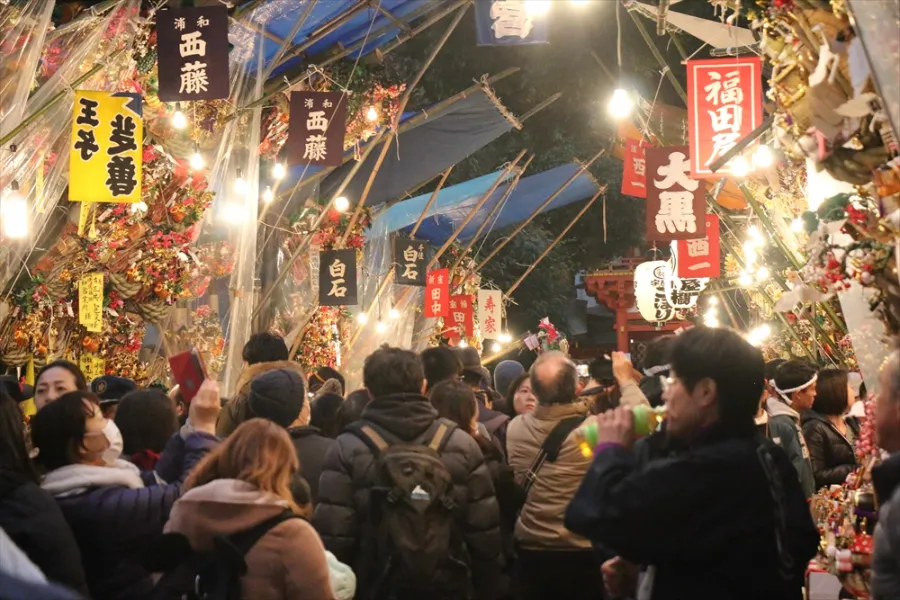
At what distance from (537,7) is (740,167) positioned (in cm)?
319

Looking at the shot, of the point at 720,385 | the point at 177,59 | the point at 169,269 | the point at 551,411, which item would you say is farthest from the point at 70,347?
the point at 720,385

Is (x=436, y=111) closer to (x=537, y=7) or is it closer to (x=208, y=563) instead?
(x=537, y=7)

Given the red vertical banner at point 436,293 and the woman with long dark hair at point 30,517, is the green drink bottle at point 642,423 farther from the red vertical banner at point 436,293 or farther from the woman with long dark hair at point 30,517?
the red vertical banner at point 436,293

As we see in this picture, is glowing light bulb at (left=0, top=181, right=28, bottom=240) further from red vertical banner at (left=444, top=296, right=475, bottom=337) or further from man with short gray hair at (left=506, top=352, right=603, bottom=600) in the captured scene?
red vertical banner at (left=444, top=296, right=475, bottom=337)

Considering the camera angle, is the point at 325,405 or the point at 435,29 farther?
the point at 435,29

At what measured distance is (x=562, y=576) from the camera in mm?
5629

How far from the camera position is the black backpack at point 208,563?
3.77 m

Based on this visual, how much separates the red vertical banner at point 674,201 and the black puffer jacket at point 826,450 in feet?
22.1

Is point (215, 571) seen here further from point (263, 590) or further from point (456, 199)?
point (456, 199)

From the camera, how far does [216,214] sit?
12633 millimetres

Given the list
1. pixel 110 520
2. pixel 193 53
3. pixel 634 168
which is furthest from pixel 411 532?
pixel 634 168

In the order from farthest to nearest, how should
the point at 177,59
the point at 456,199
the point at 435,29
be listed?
the point at 435,29
the point at 456,199
the point at 177,59

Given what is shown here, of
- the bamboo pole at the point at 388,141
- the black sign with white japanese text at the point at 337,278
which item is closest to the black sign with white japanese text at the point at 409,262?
the bamboo pole at the point at 388,141

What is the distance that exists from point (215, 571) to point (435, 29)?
65.8 ft
